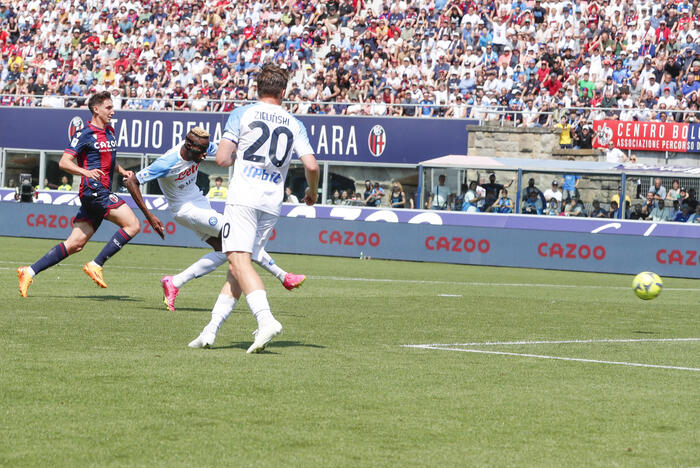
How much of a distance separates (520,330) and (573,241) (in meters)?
14.3

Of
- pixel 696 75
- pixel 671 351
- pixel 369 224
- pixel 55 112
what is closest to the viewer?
pixel 671 351

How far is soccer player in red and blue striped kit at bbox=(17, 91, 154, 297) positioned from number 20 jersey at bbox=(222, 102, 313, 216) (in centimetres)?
489

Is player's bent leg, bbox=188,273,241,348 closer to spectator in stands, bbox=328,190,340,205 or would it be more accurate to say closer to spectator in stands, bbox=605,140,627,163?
spectator in stands, bbox=605,140,627,163

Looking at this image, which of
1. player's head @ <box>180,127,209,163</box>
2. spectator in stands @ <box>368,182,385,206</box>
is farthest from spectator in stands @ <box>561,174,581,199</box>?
player's head @ <box>180,127,209,163</box>

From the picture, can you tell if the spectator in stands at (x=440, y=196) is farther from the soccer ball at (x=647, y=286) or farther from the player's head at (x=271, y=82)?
the player's head at (x=271, y=82)

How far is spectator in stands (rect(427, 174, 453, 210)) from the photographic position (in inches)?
1161

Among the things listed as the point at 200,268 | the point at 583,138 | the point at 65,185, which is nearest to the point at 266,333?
the point at 200,268

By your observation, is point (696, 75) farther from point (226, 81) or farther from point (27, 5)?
point (27, 5)

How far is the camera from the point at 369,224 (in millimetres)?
27672

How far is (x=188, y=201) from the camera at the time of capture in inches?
518

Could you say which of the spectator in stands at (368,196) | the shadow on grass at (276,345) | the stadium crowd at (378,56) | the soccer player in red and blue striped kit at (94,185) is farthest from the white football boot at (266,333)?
the spectator in stands at (368,196)

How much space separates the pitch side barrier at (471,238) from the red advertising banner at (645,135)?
4.32 m

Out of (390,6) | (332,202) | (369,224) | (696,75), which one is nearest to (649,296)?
(369,224)

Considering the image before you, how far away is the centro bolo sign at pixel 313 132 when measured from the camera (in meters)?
34.7
